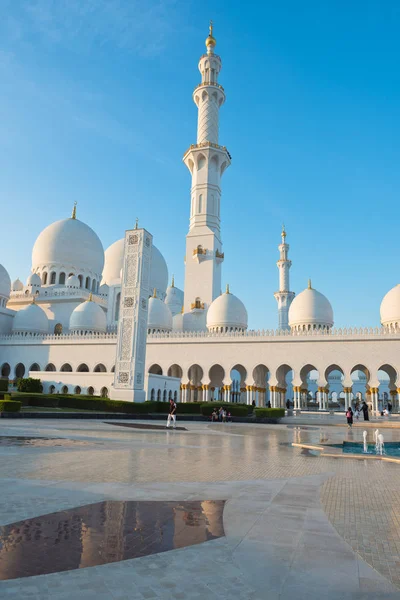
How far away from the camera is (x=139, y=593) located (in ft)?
8.25

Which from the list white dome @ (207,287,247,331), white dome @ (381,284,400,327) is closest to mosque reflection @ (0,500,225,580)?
white dome @ (381,284,400,327)

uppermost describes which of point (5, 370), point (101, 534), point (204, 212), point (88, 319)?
point (204, 212)

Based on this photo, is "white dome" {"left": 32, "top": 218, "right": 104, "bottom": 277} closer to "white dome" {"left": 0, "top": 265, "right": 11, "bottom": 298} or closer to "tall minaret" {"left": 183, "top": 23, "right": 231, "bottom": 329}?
"white dome" {"left": 0, "top": 265, "right": 11, "bottom": 298}

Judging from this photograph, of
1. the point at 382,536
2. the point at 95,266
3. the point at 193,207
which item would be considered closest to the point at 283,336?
the point at 193,207

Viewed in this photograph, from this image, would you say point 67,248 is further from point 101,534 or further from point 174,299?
point 101,534

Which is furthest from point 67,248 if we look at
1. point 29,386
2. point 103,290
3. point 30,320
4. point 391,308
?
point 391,308

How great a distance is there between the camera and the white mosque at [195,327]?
29562 mm

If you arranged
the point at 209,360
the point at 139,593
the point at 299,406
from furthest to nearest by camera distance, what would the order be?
the point at 209,360
the point at 299,406
the point at 139,593

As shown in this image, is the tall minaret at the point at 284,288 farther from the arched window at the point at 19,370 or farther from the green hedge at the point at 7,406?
the green hedge at the point at 7,406

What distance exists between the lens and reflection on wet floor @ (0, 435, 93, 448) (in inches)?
341

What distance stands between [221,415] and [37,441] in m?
12.2

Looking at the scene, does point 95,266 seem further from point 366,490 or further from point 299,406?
point 366,490

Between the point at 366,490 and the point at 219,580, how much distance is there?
3.49m

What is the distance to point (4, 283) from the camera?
40906mm
